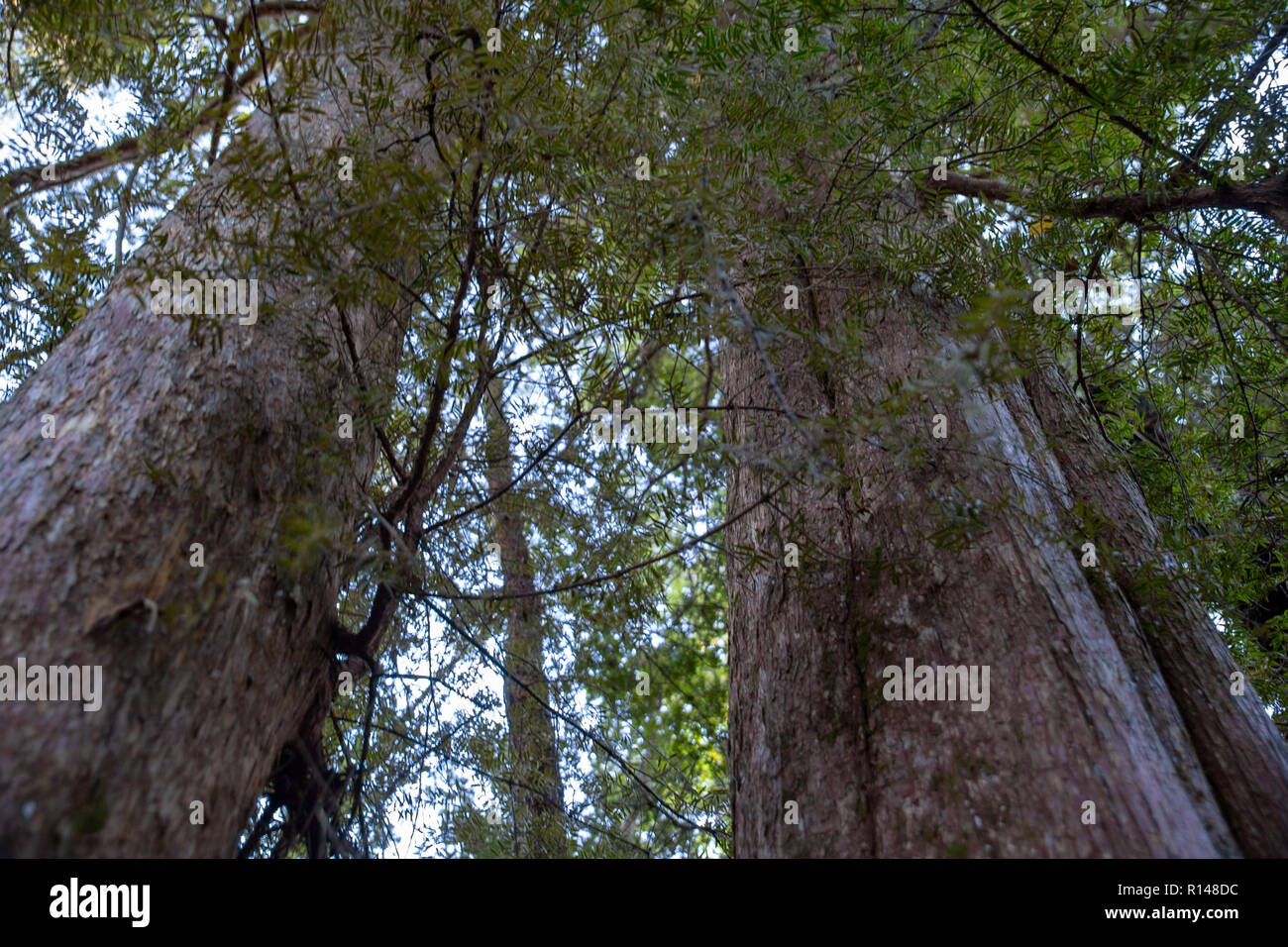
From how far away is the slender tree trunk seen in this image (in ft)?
10.2

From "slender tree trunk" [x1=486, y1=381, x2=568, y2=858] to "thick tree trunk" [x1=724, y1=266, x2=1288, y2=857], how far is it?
922mm

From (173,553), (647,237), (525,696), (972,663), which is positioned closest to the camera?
(173,553)

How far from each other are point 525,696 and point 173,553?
2732 millimetres

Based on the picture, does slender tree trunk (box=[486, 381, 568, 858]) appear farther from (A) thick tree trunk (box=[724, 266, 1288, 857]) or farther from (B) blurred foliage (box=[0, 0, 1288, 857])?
(A) thick tree trunk (box=[724, 266, 1288, 857])

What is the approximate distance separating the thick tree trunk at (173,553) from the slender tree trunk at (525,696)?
0.72 meters

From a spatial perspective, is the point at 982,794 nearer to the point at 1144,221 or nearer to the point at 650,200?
the point at 650,200

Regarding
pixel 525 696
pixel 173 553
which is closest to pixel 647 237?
pixel 173 553

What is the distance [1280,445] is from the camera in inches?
142

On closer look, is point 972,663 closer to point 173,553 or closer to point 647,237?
point 647,237

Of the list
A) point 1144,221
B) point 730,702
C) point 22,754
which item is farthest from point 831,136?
point 22,754

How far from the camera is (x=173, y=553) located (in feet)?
5.30

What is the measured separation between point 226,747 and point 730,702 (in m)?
1.52

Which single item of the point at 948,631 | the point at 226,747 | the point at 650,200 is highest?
the point at 650,200

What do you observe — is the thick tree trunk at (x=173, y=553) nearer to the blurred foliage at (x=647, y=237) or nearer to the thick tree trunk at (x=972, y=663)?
the blurred foliage at (x=647, y=237)
